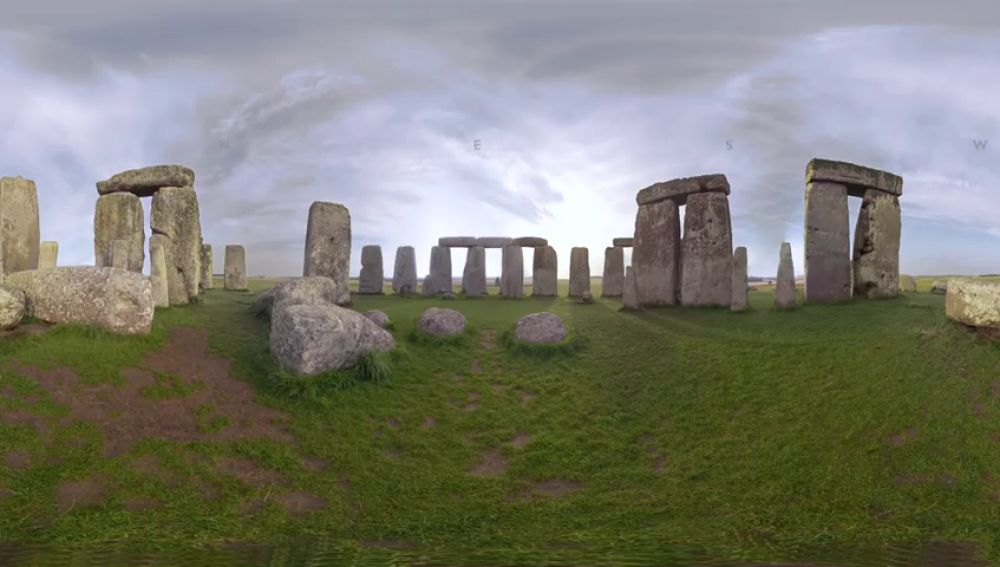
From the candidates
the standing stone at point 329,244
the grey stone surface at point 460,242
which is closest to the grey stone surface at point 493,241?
the grey stone surface at point 460,242

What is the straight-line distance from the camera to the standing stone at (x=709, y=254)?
2012 centimetres

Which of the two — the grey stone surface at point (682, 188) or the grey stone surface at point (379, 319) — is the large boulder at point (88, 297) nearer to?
the grey stone surface at point (379, 319)

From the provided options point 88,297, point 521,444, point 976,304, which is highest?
point 976,304

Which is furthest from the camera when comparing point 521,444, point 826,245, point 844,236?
point 844,236

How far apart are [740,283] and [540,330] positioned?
6.04 meters

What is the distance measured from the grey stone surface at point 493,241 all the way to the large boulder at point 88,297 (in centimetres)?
1620

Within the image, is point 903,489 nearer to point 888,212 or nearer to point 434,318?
point 434,318

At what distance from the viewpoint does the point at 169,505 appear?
8875mm

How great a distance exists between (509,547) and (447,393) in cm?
588

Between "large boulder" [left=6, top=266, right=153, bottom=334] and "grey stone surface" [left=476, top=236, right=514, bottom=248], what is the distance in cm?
1620

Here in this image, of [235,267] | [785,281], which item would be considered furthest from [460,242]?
[785,281]

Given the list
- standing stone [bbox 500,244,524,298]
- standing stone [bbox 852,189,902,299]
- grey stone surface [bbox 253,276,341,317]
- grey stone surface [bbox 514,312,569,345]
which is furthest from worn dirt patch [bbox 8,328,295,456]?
standing stone [bbox 852,189,902,299]

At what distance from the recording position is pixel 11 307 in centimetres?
1327

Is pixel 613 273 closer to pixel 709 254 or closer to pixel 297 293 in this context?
pixel 709 254
